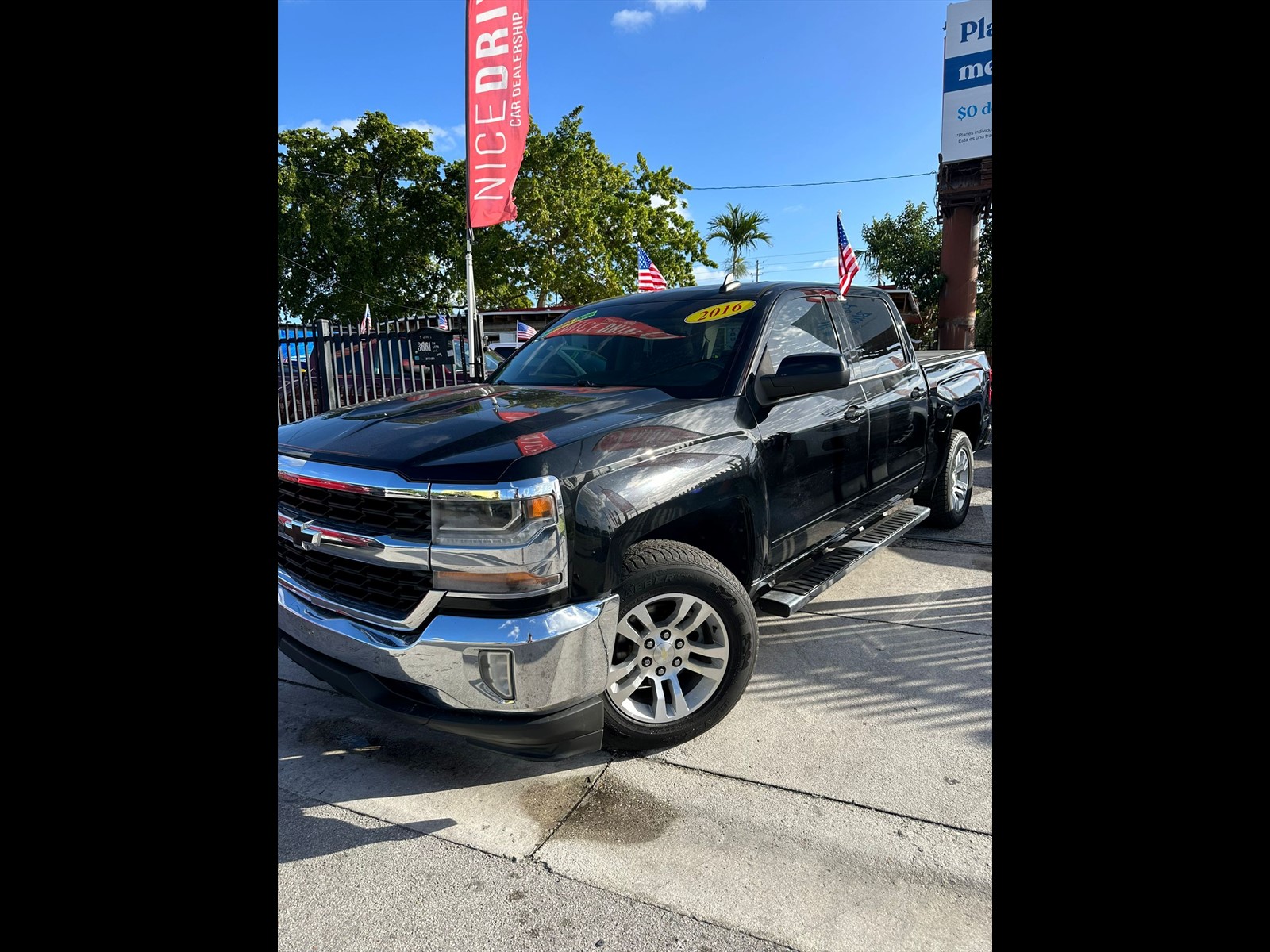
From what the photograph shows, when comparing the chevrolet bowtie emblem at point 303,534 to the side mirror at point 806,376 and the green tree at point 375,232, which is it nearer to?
the side mirror at point 806,376

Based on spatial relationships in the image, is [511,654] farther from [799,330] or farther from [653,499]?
[799,330]

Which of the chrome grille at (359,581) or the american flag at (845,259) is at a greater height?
the american flag at (845,259)

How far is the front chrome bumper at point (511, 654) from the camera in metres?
2.39

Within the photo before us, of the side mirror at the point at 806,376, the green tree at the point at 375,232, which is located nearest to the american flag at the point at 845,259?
the side mirror at the point at 806,376

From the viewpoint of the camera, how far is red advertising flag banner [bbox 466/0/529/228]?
1024 cm

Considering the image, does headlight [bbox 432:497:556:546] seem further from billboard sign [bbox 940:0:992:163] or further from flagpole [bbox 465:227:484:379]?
billboard sign [bbox 940:0:992:163]

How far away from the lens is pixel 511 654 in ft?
7.79

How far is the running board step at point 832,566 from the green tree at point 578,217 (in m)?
23.8

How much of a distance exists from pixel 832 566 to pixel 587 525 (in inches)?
76.2

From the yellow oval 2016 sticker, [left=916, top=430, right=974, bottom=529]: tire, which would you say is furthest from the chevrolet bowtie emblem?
[left=916, top=430, right=974, bottom=529]: tire

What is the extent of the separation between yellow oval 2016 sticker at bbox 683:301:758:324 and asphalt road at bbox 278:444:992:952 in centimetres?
175
